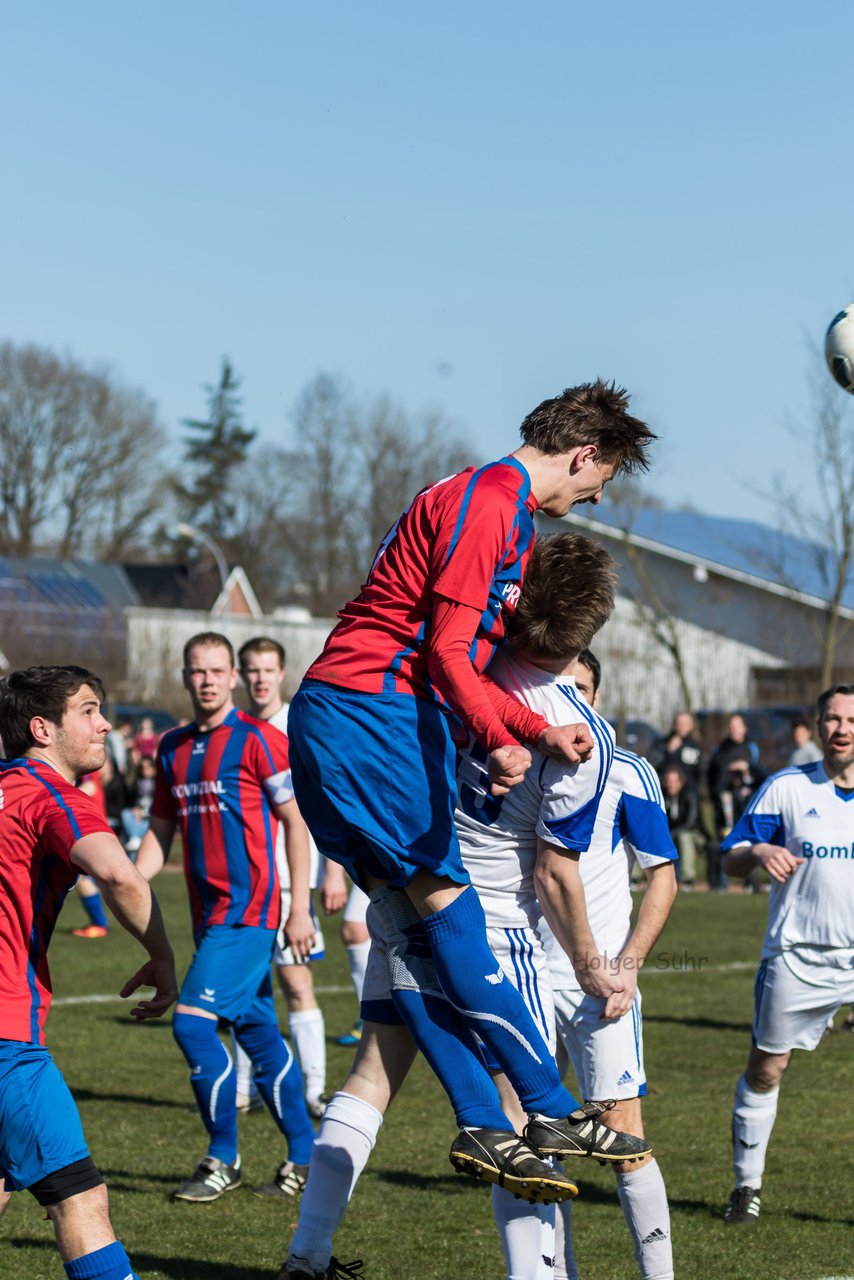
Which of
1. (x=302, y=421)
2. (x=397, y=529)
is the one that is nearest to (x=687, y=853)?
(x=397, y=529)

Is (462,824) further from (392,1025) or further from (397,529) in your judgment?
(397,529)

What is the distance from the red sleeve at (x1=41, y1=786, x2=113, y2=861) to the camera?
4.12 m

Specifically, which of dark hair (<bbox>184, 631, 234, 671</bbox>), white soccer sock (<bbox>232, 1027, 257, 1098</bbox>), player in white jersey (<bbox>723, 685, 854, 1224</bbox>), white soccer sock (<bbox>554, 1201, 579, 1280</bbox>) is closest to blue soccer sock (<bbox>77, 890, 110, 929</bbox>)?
white soccer sock (<bbox>232, 1027, 257, 1098</bbox>)

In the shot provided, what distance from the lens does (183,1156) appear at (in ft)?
24.8

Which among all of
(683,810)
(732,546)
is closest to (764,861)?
(683,810)

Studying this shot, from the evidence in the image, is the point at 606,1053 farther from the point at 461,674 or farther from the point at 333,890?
the point at 333,890

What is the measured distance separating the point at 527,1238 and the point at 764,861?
2575 millimetres

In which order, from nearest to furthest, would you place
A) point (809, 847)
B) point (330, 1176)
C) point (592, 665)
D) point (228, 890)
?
point (330, 1176), point (592, 665), point (809, 847), point (228, 890)

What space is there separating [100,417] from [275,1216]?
5334 cm

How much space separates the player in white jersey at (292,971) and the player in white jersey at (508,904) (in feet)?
10.6

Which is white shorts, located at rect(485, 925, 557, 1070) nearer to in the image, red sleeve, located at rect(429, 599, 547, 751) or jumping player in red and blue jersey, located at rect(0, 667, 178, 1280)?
red sleeve, located at rect(429, 599, 547, 751)

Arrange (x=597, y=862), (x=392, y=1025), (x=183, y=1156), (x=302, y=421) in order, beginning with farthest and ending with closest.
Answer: (x=302, y=421) < (x=183, y=1156) < (x=597, y=862) < (x=392, y=1025)

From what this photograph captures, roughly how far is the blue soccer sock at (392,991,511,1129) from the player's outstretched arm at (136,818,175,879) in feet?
10.2

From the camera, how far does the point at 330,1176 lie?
4262mm
